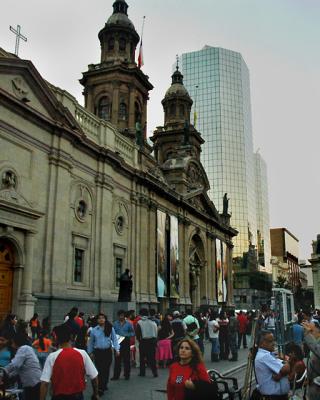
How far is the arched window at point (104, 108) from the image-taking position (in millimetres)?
42934

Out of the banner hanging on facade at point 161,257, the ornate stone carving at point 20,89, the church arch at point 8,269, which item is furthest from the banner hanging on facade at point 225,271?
the ornate stone carving at point 20,89

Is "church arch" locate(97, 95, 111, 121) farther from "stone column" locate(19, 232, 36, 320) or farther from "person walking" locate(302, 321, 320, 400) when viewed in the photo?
"person walking" locate(302, 321, 320, 400)

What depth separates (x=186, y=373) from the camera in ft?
16.7

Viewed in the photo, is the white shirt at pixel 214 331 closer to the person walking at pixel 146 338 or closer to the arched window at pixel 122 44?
the person walking at pixel 146 338

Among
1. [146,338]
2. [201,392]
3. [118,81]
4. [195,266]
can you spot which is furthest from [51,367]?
[118,81]

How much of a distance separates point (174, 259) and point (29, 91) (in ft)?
60.6

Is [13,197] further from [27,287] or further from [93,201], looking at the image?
[93,201]

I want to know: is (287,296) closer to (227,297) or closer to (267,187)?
(227,297)

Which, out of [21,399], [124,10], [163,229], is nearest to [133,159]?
[163,229]

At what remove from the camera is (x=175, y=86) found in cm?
5809

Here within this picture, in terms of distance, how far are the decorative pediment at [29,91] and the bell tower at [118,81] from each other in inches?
724

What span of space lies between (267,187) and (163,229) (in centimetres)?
13518

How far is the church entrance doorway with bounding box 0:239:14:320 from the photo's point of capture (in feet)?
62.3

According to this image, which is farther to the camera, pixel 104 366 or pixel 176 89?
pixel 176 89
